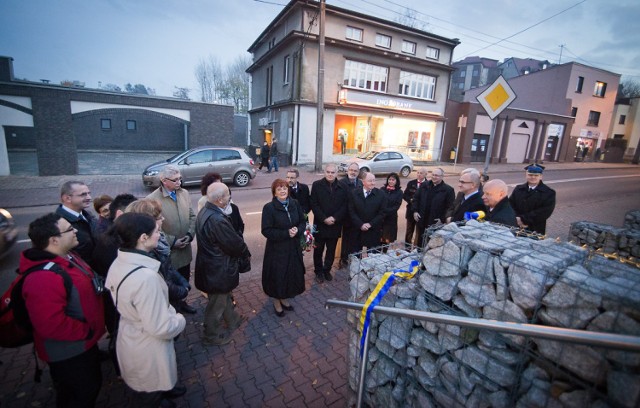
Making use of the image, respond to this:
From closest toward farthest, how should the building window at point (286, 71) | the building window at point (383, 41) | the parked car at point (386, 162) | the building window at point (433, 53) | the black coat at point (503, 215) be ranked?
the black coat at point (503, 215) → the parked car at point (386, 162) → the building window at point (286, 71) → the building window at point (383, 41) → the building window at point (433, 53)

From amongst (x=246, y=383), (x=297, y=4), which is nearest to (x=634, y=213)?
(x=246, y=383)

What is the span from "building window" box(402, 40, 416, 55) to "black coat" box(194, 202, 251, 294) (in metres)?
24.8

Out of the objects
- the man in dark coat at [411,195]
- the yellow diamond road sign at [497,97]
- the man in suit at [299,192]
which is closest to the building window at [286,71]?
the man in dark coat at [411,195]

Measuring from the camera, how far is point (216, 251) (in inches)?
137

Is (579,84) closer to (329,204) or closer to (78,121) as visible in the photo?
(329,204)

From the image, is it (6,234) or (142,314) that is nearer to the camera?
(142,314)

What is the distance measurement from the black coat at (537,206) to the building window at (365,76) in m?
18.1

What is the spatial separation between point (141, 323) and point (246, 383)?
4.93 ft

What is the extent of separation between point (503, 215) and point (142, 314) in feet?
12.8

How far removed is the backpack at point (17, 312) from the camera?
2.18 meters

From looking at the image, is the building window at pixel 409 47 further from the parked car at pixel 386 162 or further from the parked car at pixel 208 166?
the parked car at pixel 208 166

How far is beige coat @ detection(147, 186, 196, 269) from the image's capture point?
13.4 ft

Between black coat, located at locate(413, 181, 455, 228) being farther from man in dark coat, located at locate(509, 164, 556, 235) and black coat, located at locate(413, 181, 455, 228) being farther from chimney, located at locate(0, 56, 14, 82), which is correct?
chimney, located at locate(0, 56, 14, 82)

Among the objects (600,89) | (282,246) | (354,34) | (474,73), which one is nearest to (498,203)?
(282,246)
